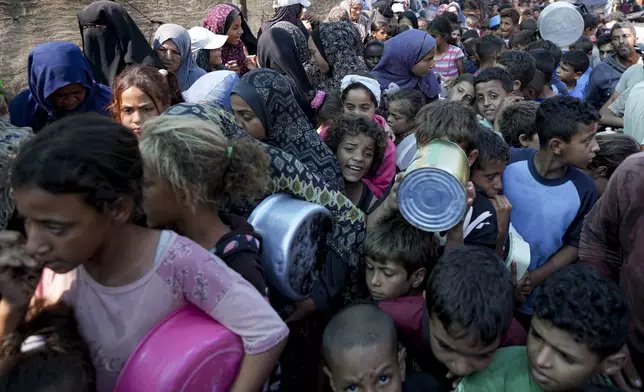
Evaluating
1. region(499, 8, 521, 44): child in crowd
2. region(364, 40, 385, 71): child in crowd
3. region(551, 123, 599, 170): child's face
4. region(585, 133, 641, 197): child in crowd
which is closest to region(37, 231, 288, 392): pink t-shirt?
region(551, 123, 599, 170): child's face

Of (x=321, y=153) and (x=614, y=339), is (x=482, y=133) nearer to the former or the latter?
(x=321, y=153)

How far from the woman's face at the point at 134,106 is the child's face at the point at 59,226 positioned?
5.71 feet

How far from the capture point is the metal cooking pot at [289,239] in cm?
188

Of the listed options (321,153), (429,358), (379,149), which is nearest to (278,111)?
(321,153)

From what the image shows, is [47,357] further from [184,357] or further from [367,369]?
[367,369]

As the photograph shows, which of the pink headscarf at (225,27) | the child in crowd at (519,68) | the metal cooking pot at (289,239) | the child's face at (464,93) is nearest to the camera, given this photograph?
the metal cooking pot at (289,239)

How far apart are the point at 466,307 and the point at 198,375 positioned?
2.88 feet

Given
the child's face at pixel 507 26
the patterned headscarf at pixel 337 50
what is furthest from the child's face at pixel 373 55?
the child's face at pixel 507 26

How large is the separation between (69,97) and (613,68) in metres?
5.81

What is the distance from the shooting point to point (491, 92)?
4117mm

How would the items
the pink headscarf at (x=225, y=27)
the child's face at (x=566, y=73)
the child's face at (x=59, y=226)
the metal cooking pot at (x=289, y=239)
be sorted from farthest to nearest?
the child's face at (x=566, y=73), the pink headscarf at (x=225, y=27), the metal cooking pot at (x=289, y=239), the child's face at (x=59, y=226)

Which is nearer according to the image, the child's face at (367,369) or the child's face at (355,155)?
the child's face at (367,369)

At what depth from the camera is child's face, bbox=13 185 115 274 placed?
1.23 metres

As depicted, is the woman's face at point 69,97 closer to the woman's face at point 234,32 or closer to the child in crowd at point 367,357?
the child in crowd at point 367,357
